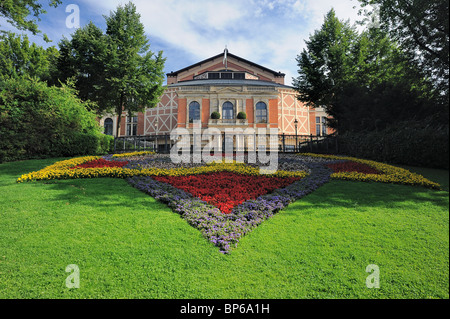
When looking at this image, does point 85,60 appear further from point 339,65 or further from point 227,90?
point 339,65

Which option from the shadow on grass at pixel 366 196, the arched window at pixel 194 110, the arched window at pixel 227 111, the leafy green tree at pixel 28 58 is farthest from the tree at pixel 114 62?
the shadow on grass at pixel 366 196

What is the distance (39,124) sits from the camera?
11195 mm

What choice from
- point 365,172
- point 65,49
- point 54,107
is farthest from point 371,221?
point 65,49

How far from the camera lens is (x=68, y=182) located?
6.86 meters

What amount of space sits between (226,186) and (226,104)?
2124cm

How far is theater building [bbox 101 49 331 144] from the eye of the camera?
87.2ft

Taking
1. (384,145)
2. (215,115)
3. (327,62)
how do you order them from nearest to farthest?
(384,145)
(327,62)
(215,115)

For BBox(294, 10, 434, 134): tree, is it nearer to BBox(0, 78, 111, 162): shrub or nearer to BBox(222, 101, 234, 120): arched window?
BBox(222, 101, 234, 120): arched window

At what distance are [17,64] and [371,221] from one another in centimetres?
3178

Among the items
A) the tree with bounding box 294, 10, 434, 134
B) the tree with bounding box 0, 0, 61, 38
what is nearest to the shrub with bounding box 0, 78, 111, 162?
the tree with bounding box 0, 0, 61, 38

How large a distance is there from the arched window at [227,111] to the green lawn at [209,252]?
22341 mm

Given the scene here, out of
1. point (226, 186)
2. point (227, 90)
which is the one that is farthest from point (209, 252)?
point (227, 90)

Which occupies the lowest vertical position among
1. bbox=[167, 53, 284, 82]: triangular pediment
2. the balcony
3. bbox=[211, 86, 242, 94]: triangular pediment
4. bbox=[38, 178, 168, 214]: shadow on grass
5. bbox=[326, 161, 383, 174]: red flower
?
bbox=[38, 178, 168, 214]: shadow on grass

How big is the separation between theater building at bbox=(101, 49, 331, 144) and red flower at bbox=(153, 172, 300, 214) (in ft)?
50.2
